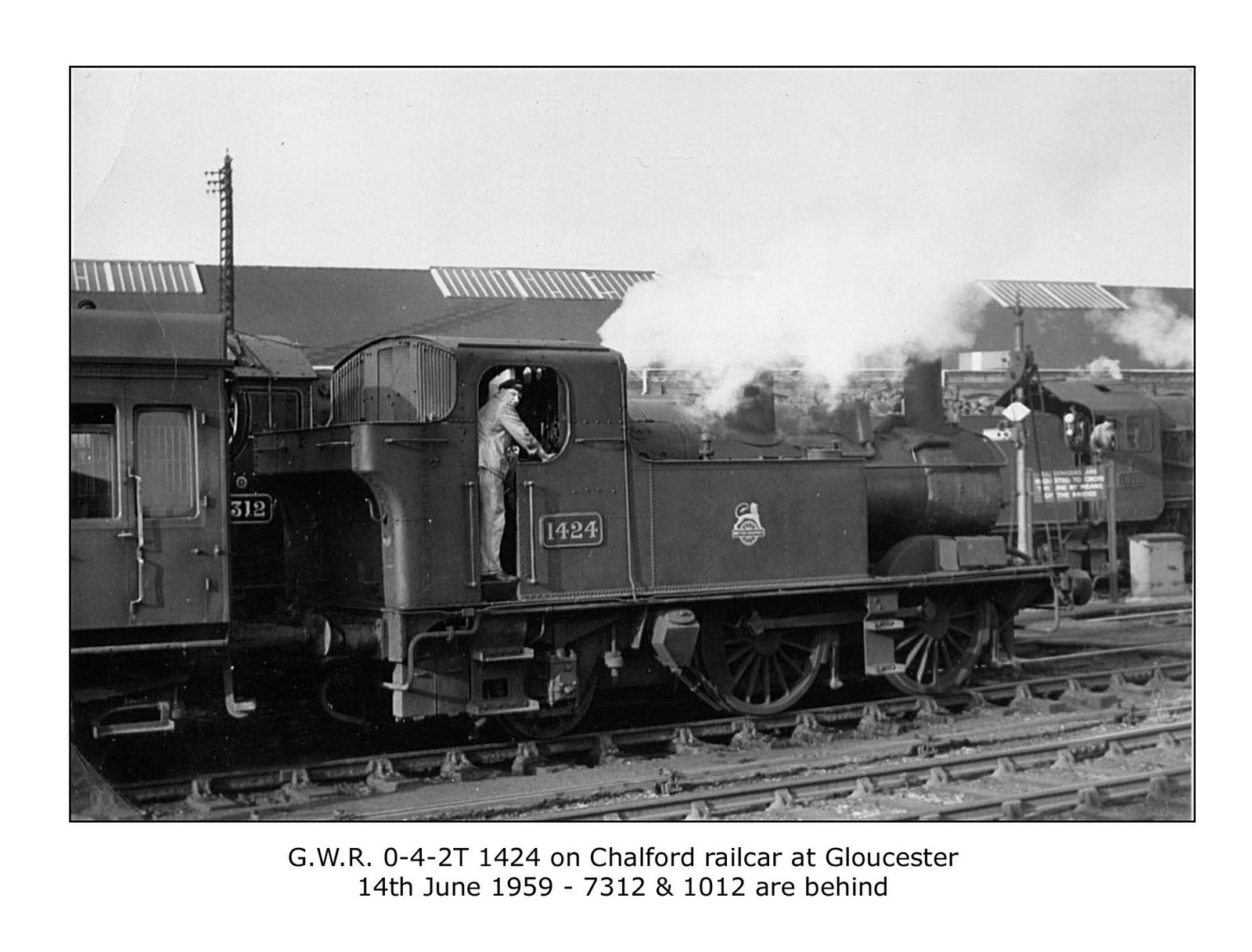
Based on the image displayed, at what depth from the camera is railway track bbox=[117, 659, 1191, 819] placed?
8.91 m

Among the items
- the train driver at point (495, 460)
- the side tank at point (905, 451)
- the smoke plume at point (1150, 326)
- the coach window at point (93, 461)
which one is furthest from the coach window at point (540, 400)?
the smoke plume at point (1150, 326)

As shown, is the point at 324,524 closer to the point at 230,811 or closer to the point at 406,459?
the point at 406,459

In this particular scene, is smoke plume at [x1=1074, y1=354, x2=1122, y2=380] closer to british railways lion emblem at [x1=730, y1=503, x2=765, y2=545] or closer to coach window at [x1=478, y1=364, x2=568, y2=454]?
british railways lion emblem at [x1=730, y1=503, x2=765, y2=545]

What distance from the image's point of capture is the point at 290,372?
13.6 meters

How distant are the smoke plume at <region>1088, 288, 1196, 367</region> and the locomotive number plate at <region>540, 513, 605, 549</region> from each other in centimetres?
846

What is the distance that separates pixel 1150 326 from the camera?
19969 millimetres

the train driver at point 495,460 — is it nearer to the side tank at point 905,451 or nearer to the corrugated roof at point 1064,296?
the side tank at point 905,451

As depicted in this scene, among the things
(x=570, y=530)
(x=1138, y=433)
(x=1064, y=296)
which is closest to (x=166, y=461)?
(x=570, y=530)

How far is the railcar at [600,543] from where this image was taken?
948cm

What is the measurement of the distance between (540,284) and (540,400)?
973 cm

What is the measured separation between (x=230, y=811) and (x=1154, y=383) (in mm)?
19360

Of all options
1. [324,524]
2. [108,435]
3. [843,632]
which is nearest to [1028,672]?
[843,632]

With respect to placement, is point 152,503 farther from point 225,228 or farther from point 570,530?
point 225,228

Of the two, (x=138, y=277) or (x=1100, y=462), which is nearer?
(x=138, y=277)
